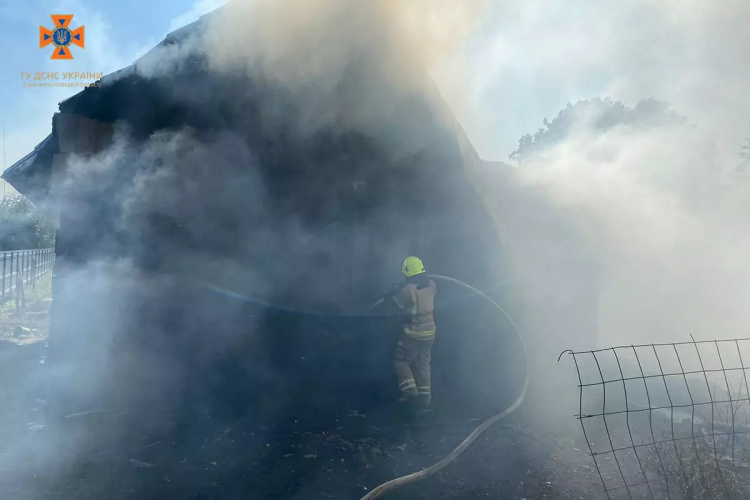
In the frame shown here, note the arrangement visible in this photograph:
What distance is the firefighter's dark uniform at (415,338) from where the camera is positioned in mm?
5000

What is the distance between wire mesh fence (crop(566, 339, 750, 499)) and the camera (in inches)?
135

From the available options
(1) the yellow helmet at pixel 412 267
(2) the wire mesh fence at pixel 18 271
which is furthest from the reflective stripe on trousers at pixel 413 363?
(2) the wire mesh fence at pixel 18 271

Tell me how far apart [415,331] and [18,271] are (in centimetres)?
1156

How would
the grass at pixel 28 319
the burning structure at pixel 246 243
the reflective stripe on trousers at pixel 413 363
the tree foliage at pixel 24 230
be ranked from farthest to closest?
the tree foliage at pixel 24 230 < the grass at pixel 28 319 < the reflective stripe on trousers at pixel 413 363 < the burning structure at pixel 246 243

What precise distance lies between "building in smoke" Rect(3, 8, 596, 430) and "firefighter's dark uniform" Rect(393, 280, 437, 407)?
550 millimetres

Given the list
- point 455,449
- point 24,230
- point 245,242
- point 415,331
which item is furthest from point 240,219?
point 24,230

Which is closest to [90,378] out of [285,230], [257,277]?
[257,277]

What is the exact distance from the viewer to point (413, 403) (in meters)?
4.94

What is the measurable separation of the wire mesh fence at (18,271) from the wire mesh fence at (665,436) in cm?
1231

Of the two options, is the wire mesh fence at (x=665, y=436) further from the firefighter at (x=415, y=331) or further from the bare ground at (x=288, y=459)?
the firefighter at (x=415, y=331)

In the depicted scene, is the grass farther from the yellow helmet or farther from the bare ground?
the yellow helmet

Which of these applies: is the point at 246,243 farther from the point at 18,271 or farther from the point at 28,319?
the point at 18,271

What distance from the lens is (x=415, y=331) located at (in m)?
5.03

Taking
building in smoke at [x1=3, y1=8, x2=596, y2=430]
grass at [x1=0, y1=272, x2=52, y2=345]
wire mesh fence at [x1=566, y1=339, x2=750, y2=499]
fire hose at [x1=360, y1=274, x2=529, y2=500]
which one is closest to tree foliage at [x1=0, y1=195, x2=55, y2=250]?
grass at [x1=0, y1=272, x2=52, y2=345]
